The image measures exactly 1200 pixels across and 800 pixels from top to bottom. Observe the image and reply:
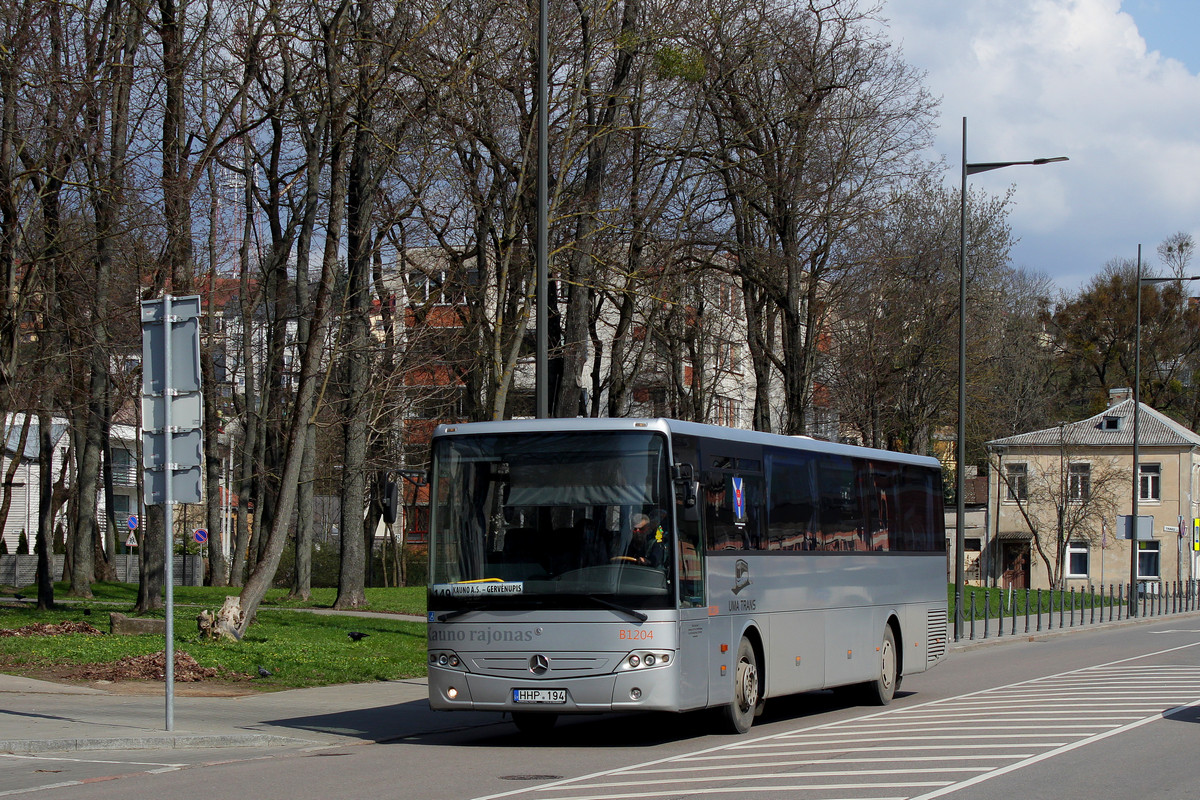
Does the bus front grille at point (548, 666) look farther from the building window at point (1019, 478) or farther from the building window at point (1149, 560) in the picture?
the building window at point (1149, 560)

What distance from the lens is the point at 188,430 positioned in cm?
1295

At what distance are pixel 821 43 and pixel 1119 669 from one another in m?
16.3

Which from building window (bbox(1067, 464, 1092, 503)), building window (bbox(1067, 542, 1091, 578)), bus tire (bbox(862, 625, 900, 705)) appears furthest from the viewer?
building window (bbox(1067, 542, 1091, 578))

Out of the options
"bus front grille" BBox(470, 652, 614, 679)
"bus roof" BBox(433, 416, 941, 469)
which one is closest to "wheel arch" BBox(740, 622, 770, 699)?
"bus roof" BBox(433, 416, 941, 469)

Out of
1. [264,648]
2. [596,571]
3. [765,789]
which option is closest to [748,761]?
[765,789]

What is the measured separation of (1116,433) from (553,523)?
66487mm

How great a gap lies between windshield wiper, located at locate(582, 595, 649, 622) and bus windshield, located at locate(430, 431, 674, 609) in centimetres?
1

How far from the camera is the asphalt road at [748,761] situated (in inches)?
393

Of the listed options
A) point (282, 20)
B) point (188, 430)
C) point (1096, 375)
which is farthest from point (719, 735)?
point (1096, 375)

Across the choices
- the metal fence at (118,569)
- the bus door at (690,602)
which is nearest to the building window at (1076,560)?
the metal fence at (118,569)

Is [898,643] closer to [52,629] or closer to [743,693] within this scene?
[743,693]

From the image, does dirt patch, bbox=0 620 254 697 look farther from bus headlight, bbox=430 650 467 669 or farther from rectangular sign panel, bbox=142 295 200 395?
rectangular sign panel, bbox=142 295 200 395

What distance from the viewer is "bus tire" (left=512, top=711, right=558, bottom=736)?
14234 millimetres

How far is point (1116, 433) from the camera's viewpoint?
73.2m
